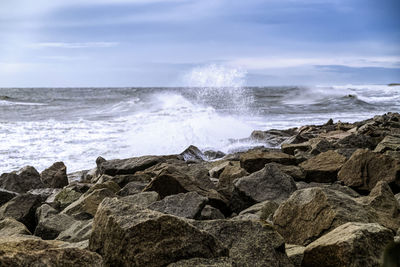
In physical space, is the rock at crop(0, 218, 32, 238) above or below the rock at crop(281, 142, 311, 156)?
above

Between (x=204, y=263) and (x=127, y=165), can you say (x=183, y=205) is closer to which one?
(x=204, y=263)

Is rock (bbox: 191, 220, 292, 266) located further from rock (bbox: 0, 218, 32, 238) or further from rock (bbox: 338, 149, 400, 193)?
rock (bbox: 338, 149, 400, 193)

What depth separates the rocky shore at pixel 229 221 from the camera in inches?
74.1

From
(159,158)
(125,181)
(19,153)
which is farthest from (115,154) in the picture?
(125,181)

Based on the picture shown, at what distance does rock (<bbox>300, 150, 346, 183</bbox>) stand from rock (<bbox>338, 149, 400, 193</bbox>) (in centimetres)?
30

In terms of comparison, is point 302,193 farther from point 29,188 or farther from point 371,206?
point 29,188

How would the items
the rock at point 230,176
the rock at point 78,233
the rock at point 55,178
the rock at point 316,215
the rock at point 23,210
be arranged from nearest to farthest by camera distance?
1. the rock at point 316,215
2. the rock at point 78,233
3. the rock at point 23,210
4. the rock at point 230,176
5. the rock at point 55,178

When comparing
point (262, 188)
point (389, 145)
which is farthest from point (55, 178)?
point (389, 145)

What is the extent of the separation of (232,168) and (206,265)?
9.18 ft

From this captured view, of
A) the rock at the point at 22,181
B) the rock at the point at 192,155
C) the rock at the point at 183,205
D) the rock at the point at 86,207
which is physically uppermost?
the rock at the point at 183,205

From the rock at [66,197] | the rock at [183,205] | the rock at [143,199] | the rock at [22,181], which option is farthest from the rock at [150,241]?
the rock at [22,181]

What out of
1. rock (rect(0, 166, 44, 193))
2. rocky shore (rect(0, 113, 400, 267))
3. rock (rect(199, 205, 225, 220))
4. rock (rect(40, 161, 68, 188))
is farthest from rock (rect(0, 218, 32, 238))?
rock (rect(40, 161, 68, 188))

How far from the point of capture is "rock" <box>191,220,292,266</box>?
2020mm

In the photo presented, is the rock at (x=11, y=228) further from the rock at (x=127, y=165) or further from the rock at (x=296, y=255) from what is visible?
the rock at (x=127, y=165)
